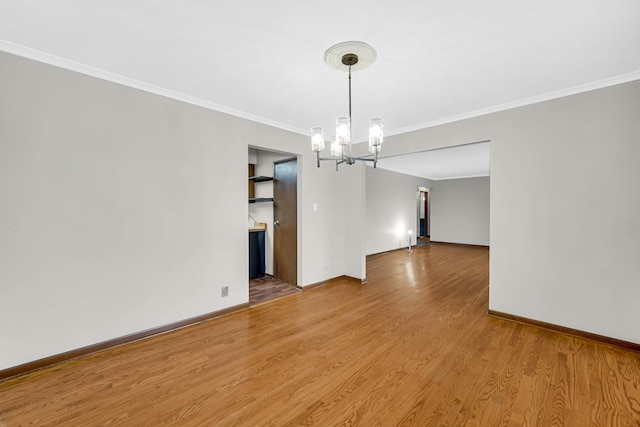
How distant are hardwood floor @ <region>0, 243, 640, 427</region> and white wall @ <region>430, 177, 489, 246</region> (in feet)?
21.5

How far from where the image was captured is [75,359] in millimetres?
2271

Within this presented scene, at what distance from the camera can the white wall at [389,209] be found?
23.9 feet

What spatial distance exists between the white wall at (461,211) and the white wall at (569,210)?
247 inches

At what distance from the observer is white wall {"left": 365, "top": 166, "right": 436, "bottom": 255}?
7.30m

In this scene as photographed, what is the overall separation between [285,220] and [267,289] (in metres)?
1.17

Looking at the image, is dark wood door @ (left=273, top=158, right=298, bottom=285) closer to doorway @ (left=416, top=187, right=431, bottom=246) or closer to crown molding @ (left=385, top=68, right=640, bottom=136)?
crown molding @ (left=385, top=68, right=640, bottom=136)

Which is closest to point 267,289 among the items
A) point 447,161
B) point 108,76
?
point 108,76

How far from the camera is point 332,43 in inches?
77.7

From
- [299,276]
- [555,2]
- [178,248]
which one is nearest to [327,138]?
[299,276]

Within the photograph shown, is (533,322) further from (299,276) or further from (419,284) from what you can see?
(299,276)

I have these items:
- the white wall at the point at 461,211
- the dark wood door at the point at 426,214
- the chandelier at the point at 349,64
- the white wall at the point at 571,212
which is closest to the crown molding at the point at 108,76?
the chandelier at the point at 349,64

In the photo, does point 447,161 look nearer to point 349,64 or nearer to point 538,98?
point 538,98

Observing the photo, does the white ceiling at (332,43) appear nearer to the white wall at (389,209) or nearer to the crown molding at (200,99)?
the crown molding at (200,99)

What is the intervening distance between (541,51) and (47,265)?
440cm
